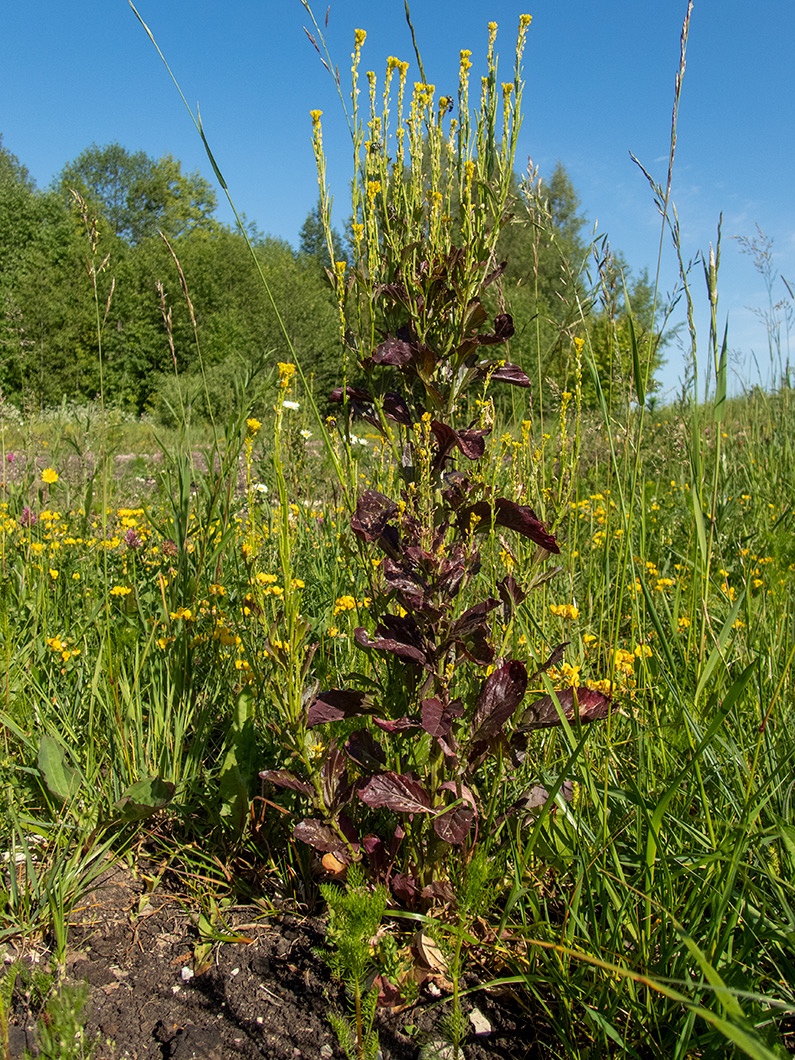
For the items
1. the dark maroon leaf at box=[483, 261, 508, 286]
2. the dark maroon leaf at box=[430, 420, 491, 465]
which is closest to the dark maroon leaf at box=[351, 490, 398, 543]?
the dark maroon leaf at box=[430, 420, 491, 465]

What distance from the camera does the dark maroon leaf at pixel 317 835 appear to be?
129cm

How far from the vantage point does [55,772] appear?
5.12 ft

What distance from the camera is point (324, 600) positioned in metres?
2.51

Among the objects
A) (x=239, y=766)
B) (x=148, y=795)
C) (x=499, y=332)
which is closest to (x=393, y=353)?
(x=499, y=332)

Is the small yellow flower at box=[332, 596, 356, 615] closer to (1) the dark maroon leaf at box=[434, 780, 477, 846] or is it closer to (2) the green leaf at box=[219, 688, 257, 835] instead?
(2) the green leaf at box=[219, 688, 257, 835]

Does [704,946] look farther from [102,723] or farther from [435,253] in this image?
[102,723]

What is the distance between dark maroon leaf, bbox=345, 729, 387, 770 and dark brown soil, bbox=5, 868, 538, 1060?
38cm

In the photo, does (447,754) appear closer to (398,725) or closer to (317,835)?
(398,725)

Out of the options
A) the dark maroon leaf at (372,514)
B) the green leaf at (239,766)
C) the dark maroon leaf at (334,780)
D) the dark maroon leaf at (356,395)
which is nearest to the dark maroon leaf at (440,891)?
the dark maroon leaf at (334,780)

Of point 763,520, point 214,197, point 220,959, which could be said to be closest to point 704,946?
point 220,959

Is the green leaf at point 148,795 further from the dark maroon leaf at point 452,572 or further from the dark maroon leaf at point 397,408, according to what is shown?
the dark maroon leaf at point 397,408

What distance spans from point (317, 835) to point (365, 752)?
18 centimetres

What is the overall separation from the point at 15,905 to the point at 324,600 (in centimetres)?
135

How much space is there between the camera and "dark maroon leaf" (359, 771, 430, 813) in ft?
3.88
